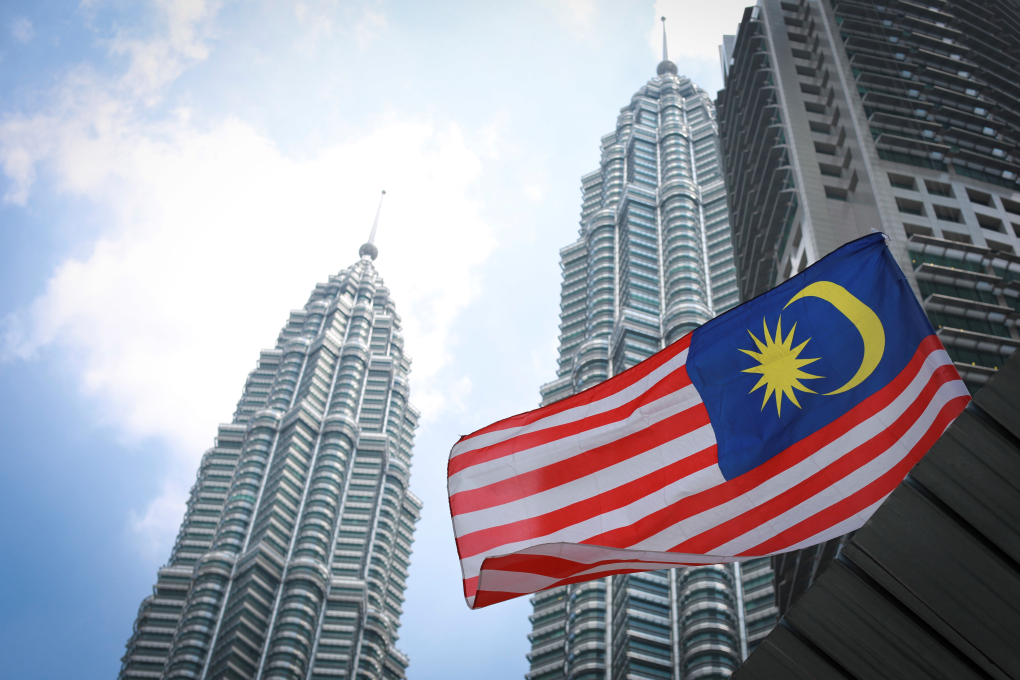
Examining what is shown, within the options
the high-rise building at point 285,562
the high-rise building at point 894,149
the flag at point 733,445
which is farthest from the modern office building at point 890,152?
the high-rise building at point 285,562

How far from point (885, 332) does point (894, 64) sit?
63.3 meters

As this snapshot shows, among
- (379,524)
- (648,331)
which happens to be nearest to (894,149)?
(648,331)

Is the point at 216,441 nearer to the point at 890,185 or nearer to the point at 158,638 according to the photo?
the point at 158,638

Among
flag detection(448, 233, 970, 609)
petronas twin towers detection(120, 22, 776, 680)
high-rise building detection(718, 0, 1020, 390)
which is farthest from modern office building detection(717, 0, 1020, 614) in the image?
petronas twin towers detection(120, 22, 776, 680)

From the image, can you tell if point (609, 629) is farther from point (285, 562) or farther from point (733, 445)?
point (733, 445)

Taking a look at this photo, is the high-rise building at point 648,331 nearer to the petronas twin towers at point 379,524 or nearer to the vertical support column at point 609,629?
the vertical support column at point 609,629

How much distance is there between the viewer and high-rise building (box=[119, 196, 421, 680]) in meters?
149

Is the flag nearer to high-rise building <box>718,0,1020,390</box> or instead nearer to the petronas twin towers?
high-rise building <box>718,0,1020,390</box>

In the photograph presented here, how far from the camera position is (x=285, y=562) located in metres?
162

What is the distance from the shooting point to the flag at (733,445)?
39.2ft

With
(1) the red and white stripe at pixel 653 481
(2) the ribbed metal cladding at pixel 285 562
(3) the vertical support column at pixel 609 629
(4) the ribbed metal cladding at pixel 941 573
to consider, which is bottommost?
(4) the ribbed metal cladding at pixel 941 573

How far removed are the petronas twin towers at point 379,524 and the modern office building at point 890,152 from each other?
4936cm

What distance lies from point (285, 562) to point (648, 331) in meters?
75.9

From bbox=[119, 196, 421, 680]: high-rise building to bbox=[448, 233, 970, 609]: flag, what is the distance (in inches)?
5548
